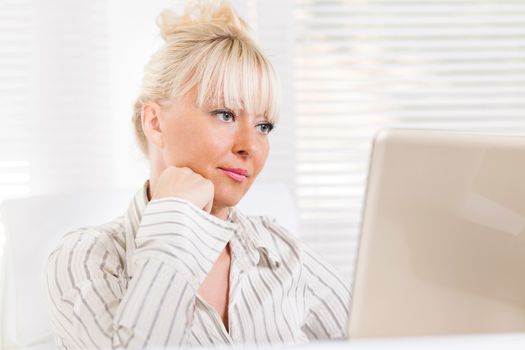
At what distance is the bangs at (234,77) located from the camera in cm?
145

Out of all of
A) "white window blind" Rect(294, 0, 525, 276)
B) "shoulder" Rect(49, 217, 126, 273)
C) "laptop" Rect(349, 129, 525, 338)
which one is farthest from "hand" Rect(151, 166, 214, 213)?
"white window blind" Rect(294, 0, 525, 276)

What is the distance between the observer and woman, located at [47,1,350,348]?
1.20 m

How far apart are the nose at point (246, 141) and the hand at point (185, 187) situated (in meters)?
0.12

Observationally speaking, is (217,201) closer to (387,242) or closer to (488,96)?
(387,242)

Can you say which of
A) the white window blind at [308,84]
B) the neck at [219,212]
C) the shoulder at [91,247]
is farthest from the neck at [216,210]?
the white window blind at [308,84]

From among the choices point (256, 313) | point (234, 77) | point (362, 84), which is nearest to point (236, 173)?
point (234, 77)

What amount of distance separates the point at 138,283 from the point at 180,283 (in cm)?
8

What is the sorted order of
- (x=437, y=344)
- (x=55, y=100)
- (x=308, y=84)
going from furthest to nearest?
(x=308, y=84), (x=55, y=100), (x=437, y=344)

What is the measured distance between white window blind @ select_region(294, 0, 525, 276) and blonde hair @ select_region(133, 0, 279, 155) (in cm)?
86

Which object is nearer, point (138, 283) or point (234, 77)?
point (138, 283)

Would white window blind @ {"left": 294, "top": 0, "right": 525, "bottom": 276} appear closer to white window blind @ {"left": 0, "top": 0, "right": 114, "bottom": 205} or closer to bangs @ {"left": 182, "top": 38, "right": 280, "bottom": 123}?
white window blind @ {"left": 0, "top": 0, "right": 114, "bottom": 205}

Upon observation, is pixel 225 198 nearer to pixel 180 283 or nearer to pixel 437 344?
pixel 180 283

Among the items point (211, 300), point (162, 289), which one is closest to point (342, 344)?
point (162, 289)

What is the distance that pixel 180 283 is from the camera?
48.6 inches
